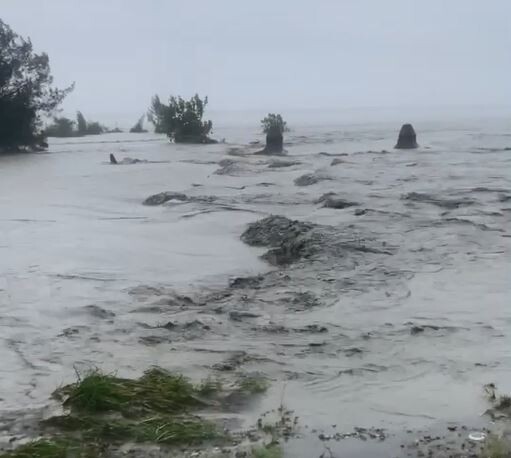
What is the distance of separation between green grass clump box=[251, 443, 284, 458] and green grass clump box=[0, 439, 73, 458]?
103 centimetres

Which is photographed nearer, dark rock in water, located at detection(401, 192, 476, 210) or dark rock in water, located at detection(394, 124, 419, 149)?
dark rock in water, located at detection(401, 192, 476, 210)

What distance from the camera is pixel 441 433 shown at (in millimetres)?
4680

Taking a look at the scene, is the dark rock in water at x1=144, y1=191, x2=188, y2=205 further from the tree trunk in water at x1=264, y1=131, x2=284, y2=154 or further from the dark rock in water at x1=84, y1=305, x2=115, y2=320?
the tree trunk in water at x1=264, y1=131, x2=284, y2=154

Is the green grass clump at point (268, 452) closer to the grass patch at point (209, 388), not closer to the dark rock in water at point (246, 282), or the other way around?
the grass patch at point (209, 388)

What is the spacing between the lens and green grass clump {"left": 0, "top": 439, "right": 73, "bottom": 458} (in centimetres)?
417

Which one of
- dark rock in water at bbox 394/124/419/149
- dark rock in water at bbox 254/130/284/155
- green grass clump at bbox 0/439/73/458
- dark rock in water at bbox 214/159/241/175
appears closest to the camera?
green grass clump at bbox 0/439/73/458

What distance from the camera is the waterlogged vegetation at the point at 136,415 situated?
444 cm

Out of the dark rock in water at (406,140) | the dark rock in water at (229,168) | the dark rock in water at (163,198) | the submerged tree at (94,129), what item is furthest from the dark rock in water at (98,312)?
the submerged tree at (94,129)

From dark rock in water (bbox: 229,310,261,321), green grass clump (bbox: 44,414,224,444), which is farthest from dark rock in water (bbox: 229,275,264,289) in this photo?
green grass clump (bbox: 44,414,224,444)

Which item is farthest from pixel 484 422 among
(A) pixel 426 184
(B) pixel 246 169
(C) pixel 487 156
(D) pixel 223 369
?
(C) pixel 487 156

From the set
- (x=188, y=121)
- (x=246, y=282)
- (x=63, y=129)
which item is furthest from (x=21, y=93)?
(x=246, y=282)

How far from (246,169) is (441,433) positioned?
1873 cm

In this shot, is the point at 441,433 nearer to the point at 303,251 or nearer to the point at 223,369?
the point at 223,369

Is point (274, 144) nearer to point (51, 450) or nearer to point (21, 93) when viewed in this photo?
point (21, 93)
